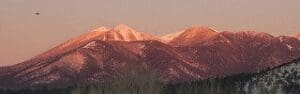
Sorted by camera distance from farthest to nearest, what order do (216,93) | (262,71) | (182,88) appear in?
(262,71) < (182,88) < (216,93)

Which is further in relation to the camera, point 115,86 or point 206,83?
point 206,83

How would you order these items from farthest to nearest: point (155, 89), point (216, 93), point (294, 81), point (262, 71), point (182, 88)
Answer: point (262, 71) < point (294, 81) < point (182, 88) < point (216, 93) < point (155, 89)

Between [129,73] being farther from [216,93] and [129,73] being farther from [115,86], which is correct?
[216,93]

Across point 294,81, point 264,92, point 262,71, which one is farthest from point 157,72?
point 262,71

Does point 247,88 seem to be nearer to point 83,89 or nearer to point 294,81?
point 294,81

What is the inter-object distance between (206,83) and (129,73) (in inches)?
124

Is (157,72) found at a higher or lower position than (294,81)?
higher

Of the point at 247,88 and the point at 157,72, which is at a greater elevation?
the point at 157,72

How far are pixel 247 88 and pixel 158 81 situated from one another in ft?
217

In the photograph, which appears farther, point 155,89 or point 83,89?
point 83,89

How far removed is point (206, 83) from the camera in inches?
1083

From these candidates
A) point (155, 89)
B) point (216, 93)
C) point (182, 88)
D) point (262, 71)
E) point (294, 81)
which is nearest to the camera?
point (155, 89)

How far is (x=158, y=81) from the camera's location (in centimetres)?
2547

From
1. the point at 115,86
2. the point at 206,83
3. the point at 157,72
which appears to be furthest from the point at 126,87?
the point at 206,83
